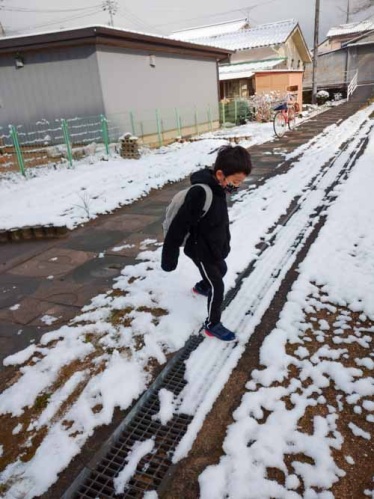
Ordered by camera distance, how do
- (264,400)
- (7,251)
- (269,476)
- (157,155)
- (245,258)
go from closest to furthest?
(269,476) < (264,400) < (245,258) < (7,251) < (157,155)

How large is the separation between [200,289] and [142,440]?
5.12 ft

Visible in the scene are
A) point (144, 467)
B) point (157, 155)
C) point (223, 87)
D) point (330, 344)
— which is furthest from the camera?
point (223, 87)

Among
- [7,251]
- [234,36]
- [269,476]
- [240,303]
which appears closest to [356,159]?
[240,303]

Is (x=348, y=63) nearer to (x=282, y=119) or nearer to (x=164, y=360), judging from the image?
(x=282, y=119)

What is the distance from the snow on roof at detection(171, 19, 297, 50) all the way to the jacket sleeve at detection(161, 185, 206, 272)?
27.5 metres

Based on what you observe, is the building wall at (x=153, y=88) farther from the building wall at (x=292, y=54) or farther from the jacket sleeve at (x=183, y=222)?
the building wall at (x=292, y=54)

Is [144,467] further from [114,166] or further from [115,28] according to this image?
[115,28]

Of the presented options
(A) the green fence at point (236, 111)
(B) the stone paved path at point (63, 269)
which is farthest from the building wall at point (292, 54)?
(B) the stone paved path at point (63, 269)

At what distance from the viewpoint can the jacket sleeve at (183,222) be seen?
7.95 ft

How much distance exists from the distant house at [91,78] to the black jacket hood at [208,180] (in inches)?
397

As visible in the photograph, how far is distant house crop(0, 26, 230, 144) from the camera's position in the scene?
445 inches

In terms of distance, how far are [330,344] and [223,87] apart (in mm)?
23396

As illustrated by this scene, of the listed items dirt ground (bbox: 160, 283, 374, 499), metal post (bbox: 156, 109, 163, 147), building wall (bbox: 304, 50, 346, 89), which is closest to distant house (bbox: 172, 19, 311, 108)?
building wall (bbox: 304, 50, 346, 89)

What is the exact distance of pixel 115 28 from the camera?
1084cm
